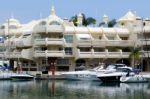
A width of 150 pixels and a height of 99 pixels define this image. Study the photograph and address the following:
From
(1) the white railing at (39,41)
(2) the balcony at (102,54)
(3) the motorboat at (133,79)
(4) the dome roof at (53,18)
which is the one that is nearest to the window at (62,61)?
(2) the balcony at (102,54)

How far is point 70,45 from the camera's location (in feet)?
322

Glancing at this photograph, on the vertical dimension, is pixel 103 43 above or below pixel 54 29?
below

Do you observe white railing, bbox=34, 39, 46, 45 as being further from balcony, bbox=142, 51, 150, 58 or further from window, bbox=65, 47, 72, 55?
balcony, bbox=142, 51, 150, 58

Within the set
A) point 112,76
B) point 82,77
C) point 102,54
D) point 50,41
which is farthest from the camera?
point 102,54

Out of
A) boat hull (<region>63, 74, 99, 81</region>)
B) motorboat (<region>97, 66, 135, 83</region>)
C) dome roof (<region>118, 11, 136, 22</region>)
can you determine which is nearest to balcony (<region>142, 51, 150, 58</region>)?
dome roof (<region>118, 11, 136, 22</region>)

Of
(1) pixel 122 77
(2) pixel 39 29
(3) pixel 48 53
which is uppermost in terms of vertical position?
(2) pixel 39 29

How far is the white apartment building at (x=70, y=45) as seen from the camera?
313 feet

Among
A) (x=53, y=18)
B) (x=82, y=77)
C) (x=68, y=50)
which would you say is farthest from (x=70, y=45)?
(x=82, y=77)

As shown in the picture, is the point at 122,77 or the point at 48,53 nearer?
the point at 122,77

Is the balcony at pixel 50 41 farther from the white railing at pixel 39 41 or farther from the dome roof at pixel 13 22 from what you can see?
the dome roof at pixel 13 22

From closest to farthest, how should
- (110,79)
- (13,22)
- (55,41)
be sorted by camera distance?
(110,79)
(55,41)
(13,22)

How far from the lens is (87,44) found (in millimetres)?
98438

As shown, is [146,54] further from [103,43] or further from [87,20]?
[87,20]

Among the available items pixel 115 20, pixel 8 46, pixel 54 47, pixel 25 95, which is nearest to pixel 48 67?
pixel 54 47
